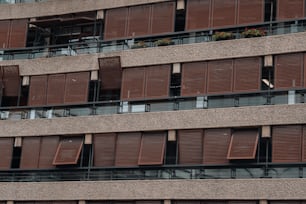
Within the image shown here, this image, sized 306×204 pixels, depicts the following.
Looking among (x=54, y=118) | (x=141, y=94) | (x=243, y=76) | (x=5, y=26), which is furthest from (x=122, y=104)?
(x=5, y=26)

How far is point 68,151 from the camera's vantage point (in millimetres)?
41750

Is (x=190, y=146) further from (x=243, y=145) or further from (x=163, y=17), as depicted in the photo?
(x=163, y=17)

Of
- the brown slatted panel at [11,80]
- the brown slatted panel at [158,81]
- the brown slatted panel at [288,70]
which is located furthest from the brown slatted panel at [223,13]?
the brown slatted panel at [11,80]

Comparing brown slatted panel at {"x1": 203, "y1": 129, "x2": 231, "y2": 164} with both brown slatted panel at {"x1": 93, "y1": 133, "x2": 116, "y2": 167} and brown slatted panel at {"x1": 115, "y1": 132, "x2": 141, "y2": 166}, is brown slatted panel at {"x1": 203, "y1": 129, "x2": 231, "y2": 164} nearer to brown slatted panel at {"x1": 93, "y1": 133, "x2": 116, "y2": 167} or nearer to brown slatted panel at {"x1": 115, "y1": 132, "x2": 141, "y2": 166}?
brown slatted panel at {"x1": 115, "y1": 132, "x2": 141, "y2": 166}

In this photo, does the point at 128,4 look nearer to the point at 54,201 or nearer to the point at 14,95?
the point at 14,95

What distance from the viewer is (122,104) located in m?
41.3

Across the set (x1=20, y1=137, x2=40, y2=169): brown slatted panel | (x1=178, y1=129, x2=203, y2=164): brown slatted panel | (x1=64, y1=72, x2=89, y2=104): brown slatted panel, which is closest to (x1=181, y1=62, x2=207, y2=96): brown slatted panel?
(x1=178, y1=129, x2=203, y2=164): brown slatted panel

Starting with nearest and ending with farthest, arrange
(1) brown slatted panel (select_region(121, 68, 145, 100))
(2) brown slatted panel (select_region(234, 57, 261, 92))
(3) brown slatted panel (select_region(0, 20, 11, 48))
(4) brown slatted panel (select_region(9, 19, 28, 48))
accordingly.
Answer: (2) brown slatted panel (select_region(234, 57, 261, 92)), (1) brown slatted panel (select_region(121, 68, 145, 100)), (4) brown slatted panel (select_region(9, 19, 28, 48)), (3) brown slatted panel (select_region(0, 20, 11, 48))

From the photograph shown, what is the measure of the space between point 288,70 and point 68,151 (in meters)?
12.8

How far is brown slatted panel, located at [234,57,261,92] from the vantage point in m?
37.9

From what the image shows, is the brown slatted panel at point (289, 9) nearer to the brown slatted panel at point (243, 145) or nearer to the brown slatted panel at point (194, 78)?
the brown slatted panel at point (194, 78)

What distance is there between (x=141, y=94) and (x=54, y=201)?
24.4ft

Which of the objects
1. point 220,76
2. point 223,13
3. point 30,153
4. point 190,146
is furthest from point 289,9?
point 30,153

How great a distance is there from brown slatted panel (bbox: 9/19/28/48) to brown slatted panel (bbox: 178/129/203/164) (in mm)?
12954
